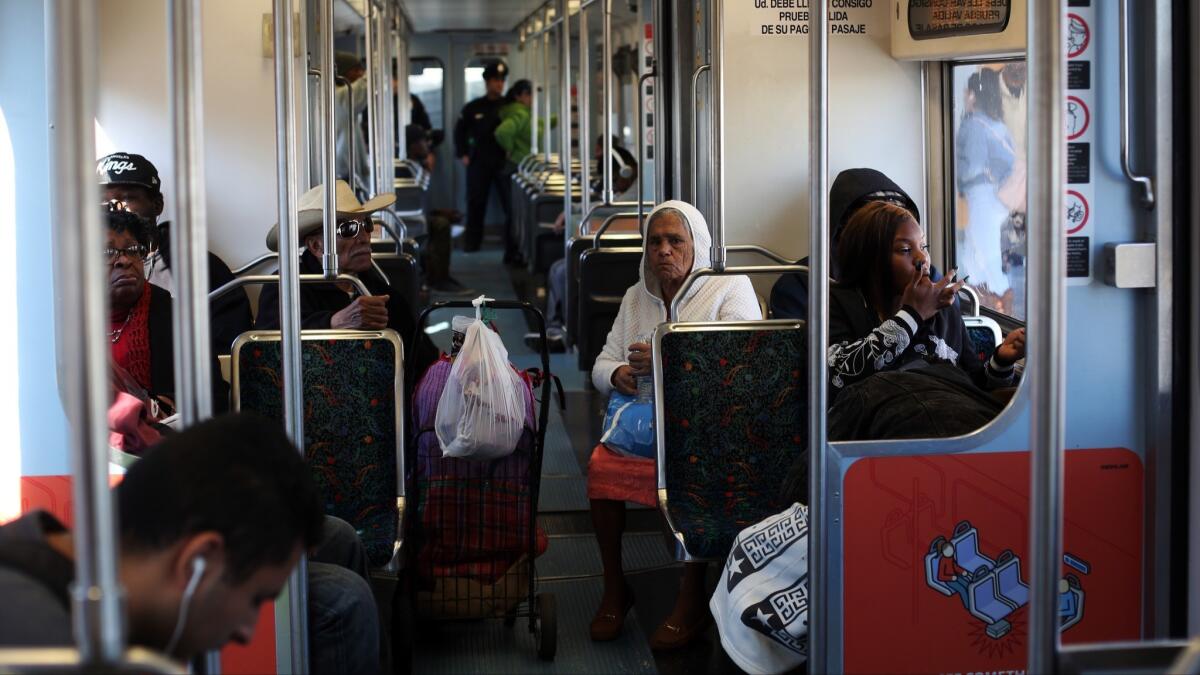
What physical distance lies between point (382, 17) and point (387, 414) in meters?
7.72

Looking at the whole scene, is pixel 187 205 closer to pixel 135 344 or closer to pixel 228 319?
pixel 135 344

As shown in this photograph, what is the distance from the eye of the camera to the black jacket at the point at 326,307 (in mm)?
4466

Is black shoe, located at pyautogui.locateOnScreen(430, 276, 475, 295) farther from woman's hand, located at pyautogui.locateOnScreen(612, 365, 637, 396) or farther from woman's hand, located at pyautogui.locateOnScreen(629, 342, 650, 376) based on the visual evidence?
woman's hand, located at pyautogui.locateOnScreen(629, 342, 650, 376)

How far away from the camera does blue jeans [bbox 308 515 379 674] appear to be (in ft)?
9.36

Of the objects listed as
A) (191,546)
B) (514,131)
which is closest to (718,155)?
(191,546)

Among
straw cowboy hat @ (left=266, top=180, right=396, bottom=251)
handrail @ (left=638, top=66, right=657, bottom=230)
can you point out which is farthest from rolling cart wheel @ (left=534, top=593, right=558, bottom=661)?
handrail @ (left=638, top=66, right=657, bottom=230)

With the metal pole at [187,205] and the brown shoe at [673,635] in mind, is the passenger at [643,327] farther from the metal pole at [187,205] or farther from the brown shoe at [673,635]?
the metal pole at [187,205]

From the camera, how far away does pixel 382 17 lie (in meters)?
10.9

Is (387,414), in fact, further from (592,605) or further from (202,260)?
(202,260)

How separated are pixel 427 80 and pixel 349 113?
12225 millimetres

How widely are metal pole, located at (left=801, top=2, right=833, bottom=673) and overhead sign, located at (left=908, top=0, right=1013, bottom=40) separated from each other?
224 cm

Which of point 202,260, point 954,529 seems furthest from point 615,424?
point 202,260

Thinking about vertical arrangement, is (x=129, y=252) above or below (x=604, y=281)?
above

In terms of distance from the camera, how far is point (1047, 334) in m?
1.81
